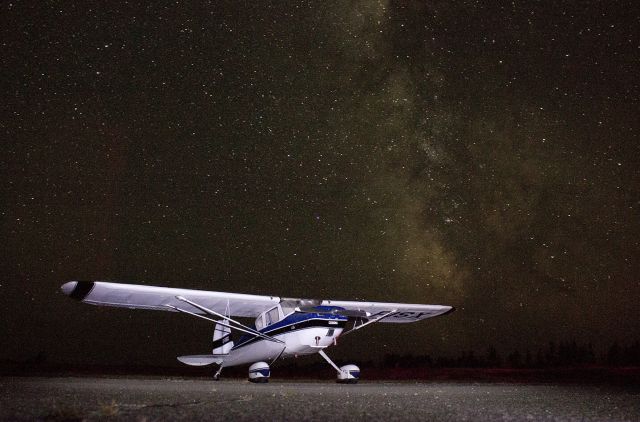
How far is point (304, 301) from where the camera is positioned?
16047 millimetres

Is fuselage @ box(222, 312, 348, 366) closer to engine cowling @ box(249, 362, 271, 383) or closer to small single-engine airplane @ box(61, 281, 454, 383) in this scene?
small single-engine airplane @ box(61, 281, 454, 383)

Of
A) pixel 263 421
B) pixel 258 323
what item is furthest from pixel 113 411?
pixel 258 323

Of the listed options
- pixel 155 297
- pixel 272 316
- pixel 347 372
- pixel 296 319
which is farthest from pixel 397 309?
pixel 155 297

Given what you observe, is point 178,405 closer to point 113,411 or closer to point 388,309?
point 113,411

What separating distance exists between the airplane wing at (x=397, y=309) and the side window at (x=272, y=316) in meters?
A: 1.80

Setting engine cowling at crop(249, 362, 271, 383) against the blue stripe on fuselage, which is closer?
the blue stripe on fuselage

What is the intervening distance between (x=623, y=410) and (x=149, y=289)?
12086 mm

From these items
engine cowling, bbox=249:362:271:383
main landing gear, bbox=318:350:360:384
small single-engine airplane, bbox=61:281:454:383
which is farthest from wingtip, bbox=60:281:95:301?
main landing gear, bbox=318:350:360:384

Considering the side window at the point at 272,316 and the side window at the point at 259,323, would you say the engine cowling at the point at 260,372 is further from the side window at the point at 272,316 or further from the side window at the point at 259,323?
the side window at the point at 259,323

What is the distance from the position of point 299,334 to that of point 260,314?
298cm

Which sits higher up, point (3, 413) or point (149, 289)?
point (149, 289)

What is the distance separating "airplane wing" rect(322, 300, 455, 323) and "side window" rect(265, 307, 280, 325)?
1796 millimetres

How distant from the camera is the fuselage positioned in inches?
581

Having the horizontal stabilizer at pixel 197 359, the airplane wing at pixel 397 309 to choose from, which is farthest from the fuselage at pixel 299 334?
the horizontal stabilizer at pixel 197 359
